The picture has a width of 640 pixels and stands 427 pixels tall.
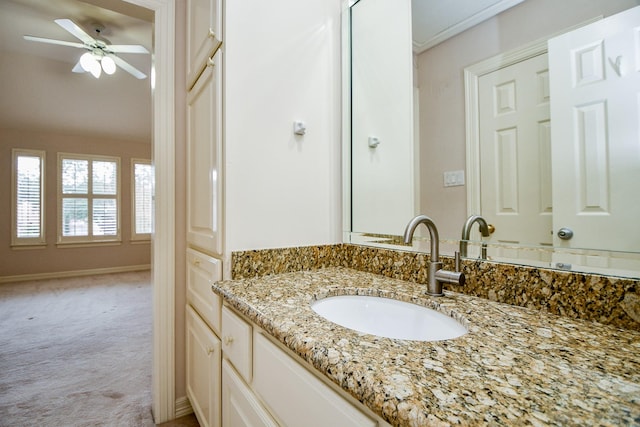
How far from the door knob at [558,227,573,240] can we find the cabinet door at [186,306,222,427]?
3.58 ft

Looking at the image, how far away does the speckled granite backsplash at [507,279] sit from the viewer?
628 millimetres

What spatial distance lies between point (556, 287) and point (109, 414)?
211cm

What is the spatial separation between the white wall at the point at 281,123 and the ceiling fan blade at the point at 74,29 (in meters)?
1.94

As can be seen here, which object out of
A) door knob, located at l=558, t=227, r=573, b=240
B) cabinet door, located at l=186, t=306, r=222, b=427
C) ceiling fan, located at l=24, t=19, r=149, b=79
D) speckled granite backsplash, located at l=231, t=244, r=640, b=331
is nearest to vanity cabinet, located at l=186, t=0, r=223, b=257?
speckled granite backsplash, located at l=231, t=244, r=640, b=331

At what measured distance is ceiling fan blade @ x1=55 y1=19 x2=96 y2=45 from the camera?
213 centimetres

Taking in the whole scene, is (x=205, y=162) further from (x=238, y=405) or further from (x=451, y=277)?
(x=451, y=277)

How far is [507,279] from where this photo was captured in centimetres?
79

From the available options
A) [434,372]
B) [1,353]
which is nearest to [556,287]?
[434,372]

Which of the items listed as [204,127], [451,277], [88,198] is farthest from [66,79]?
[451,277]

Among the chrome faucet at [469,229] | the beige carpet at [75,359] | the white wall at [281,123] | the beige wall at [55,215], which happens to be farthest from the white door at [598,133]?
the beige wall at [55,215]

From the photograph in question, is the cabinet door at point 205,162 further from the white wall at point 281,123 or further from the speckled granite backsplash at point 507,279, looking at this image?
the speckled granite backsplash at point 507,279

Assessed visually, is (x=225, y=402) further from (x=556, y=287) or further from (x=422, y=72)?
(x=422, y=72)

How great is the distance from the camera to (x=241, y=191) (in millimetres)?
1104

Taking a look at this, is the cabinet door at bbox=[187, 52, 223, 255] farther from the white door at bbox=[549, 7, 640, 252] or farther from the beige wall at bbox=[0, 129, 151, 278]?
the beige wall at bbox=[0, 129, 151, 278]
